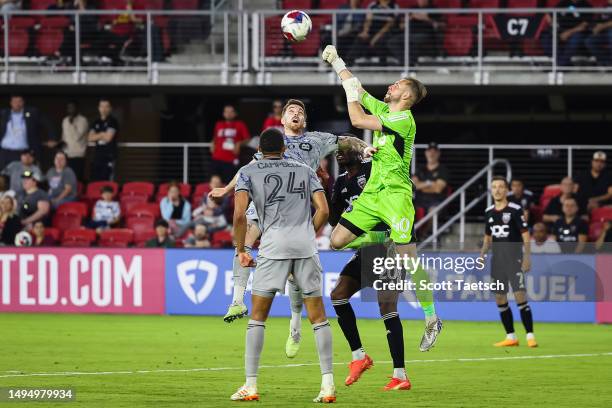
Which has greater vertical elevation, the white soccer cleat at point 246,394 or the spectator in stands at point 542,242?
the spectator in stands at point 542,242

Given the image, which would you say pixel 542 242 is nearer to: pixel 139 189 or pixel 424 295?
pixel 139 189

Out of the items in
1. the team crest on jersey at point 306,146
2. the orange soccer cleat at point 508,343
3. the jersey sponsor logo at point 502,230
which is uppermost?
the team crest on jersey at point 306,146

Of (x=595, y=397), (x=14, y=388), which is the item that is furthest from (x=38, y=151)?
(x=595, y=397)

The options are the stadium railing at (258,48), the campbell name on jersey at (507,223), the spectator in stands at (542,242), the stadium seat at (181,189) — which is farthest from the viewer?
the stadium seat at (181,189)

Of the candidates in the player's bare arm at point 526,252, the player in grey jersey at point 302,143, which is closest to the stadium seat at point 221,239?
the player's bare arm at point 526,252

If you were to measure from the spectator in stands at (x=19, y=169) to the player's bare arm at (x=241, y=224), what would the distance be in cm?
1472

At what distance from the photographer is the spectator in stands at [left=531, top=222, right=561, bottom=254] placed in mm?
20438

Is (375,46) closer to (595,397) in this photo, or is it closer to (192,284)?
(192,284)

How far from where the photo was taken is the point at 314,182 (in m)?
10.4

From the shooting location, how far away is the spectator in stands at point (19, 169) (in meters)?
24.2

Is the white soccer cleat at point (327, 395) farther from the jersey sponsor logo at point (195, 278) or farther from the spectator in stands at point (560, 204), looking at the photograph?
the spectator in stands at point (560, 204)

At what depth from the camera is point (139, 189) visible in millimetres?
25000

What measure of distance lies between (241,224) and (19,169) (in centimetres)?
1500

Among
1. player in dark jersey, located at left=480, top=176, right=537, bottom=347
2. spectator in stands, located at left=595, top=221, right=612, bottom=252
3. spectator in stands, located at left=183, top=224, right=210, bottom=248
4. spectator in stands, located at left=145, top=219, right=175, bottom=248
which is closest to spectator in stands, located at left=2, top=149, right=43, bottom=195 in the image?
spectator in stands, located at left=145, top=219, right=175, bottom=248
